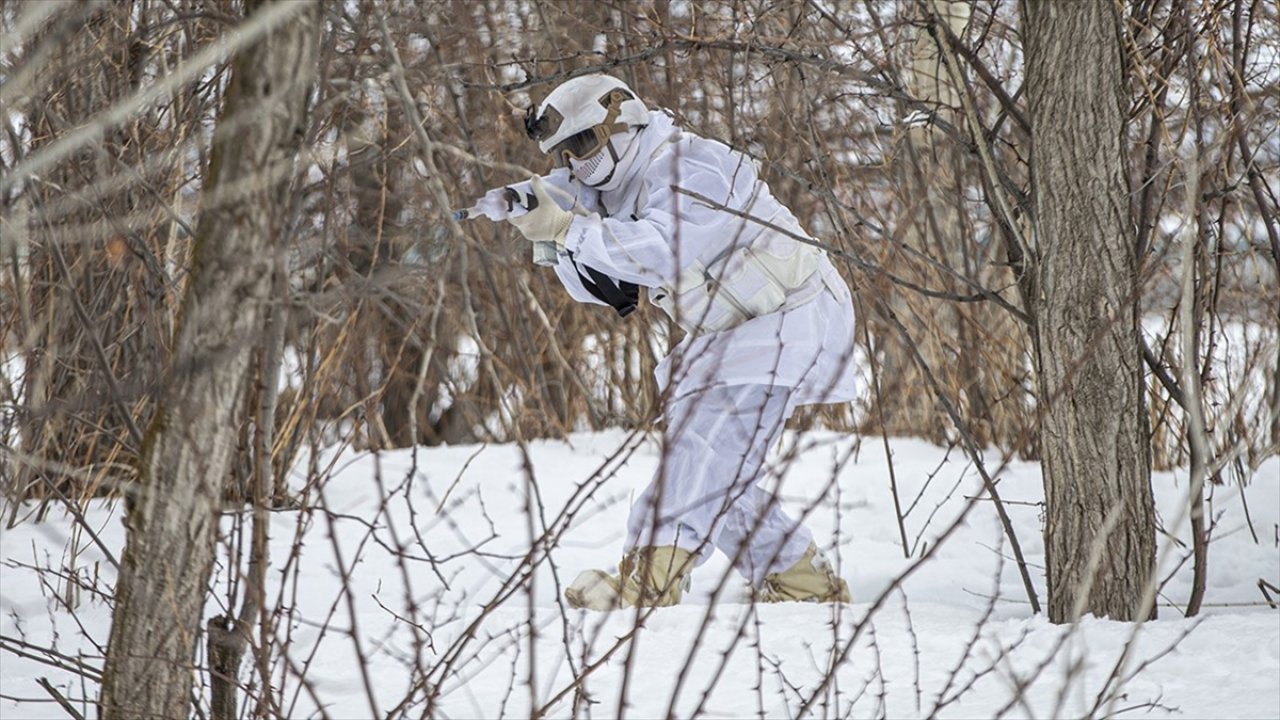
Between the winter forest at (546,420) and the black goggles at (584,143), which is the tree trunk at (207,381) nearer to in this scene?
the winter forest at (546,420)

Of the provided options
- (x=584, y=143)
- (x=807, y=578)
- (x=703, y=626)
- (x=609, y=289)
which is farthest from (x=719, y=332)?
(x=703, y=626)

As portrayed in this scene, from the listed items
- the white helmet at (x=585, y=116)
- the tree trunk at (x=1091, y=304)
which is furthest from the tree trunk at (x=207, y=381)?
the tree trunk at (x=1091, y=304)

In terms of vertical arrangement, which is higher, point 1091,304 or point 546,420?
point 1091,304

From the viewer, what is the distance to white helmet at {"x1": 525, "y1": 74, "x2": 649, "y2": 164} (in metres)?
3.63

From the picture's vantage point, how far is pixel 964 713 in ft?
9.01

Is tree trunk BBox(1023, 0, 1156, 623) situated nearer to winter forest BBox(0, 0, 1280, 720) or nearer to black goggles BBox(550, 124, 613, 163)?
winter forest BBox(0, 0, 1280, 720)

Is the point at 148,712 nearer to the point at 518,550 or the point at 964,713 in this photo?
the point at 964,713

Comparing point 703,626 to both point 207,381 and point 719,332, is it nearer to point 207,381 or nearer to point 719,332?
point 207,381

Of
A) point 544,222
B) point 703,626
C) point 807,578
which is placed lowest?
point 703,626

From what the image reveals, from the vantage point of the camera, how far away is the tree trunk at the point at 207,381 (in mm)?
1690

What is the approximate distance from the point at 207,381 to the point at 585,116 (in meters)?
2.01

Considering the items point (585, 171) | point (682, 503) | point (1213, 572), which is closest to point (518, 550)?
point (682, 503)

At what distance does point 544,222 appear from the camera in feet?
11.3

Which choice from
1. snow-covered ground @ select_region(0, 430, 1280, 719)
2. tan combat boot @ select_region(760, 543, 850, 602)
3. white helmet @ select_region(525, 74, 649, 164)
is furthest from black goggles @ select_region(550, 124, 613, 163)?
Answer: tan combat boot @ select_region(760, 543, 850, 602)
